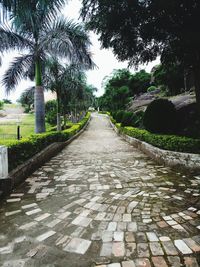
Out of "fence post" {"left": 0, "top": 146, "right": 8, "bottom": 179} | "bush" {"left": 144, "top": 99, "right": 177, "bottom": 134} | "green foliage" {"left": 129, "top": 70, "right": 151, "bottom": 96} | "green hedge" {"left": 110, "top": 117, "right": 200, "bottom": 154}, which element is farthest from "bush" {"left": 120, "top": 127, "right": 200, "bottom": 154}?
"green foliage" {"left": 129, "top": 70, "right": 151, "bottom": 96}

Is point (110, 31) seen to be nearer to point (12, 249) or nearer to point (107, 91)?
point (12, 249)

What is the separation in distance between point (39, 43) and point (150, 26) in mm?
5573

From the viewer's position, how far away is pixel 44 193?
14.3 ft

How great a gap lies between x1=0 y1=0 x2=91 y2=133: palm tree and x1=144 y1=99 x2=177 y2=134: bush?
424cm

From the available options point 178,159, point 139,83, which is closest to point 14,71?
point 178,159

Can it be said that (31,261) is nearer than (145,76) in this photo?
Yes

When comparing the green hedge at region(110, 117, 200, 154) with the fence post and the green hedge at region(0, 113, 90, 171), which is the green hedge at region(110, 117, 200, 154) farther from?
the fence post

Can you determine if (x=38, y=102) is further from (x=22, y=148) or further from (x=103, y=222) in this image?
(x=103, y=222)

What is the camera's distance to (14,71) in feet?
33.1

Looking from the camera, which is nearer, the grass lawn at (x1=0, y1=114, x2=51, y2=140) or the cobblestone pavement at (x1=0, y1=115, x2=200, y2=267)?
the cobblestone pavement at (x1=0, y1=115, x2=200, y2=267)

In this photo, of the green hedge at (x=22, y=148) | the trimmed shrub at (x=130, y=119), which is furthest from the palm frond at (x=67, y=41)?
the trimmed shrub at (x=130, y=119)

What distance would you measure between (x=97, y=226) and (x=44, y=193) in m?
1.81

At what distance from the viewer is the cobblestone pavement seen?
2316 millimetres

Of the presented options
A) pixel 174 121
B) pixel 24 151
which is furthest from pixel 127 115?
pixel 24 151
